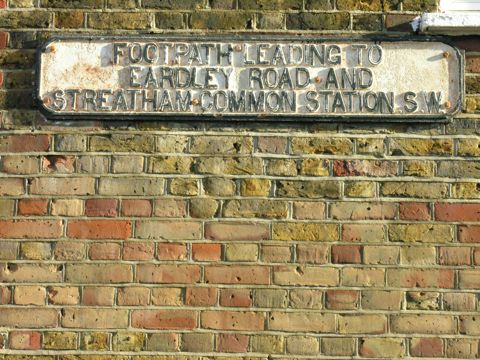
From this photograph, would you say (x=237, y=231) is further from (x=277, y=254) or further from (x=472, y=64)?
(x=472, y=64)

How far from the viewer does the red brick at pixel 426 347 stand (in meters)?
2.63

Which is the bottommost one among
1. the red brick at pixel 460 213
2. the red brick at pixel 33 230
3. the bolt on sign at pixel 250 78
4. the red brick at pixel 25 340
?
the red brick at pixel 25 340

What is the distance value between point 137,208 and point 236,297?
1.76 ft

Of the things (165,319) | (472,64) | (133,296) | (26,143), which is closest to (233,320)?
(165,319)

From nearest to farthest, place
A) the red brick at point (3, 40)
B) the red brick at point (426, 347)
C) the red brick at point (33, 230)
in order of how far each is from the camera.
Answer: the red brick at point (426, 347) < the red brick at point (33, 230) < the red brick at point (3, 40)

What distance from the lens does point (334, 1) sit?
2.83 m

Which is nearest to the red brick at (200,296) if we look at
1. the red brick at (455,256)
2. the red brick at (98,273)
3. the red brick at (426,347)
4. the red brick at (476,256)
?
the red brick at (98,273)

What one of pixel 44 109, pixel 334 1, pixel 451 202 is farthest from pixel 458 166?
pixel 44 109

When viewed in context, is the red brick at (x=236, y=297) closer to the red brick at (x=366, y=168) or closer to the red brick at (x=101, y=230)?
the red brick at (x=101, y=230)

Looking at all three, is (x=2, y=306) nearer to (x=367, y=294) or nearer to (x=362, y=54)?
(x=367, y=294)

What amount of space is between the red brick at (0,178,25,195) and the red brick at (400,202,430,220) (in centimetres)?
154

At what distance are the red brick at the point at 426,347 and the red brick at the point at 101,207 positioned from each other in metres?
1.29

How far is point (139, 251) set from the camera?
271 centimetres

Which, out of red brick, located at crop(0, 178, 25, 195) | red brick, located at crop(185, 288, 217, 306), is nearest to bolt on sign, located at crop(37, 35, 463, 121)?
red brick, located at crop(0, 178, 25, 195)
